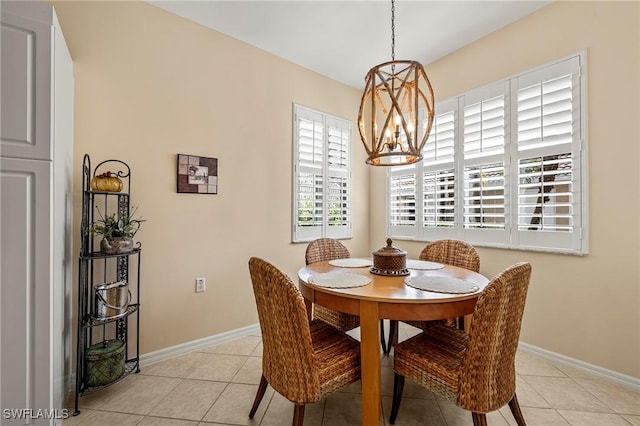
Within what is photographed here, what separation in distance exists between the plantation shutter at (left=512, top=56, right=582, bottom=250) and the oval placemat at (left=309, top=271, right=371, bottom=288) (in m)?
1.67

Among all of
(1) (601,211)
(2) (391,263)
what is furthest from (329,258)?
(1) (601,211)

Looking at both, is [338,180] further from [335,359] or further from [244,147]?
[335,359]

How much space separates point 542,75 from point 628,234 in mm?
1366

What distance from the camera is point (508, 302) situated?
3.86ft

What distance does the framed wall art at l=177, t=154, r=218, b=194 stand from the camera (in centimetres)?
235

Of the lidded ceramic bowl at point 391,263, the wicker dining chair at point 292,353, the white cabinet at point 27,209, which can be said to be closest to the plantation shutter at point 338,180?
the lidded ceramic bowl at point 391,263

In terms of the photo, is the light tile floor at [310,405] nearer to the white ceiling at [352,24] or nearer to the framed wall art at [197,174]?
the framed wall art at [197,174]

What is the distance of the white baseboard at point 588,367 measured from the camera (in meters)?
1.88

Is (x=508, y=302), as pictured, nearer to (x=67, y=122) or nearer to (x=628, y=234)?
(x=628, y=234)

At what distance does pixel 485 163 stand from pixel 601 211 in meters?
0.91

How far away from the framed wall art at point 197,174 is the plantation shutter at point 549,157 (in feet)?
8.81

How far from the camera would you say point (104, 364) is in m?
1.74

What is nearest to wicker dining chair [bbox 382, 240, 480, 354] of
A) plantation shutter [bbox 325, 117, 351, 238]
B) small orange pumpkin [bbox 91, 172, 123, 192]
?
plantation shutter [bbox 325, 117, 351, 238]

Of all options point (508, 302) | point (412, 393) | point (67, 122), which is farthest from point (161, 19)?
point (412, 393)
